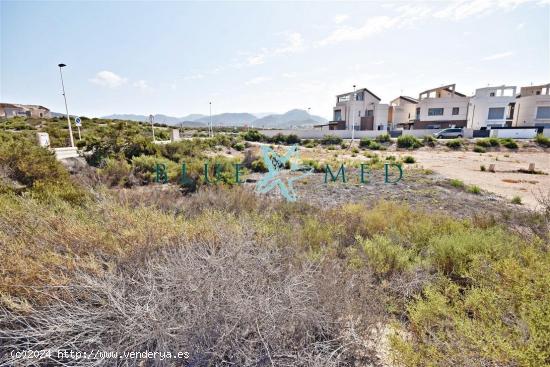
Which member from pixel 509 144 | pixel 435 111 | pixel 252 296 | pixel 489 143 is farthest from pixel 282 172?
pixel 435 111

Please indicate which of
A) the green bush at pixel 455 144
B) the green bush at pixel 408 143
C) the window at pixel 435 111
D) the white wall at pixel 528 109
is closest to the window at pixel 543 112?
the white wall at pixel 528 109

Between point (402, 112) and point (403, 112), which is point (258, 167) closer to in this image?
point (402, 112)

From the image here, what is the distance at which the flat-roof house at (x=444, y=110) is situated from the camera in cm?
5003

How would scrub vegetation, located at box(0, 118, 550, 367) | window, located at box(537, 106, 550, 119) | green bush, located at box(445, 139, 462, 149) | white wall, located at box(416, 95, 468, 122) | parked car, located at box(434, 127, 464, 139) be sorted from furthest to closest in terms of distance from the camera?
1. white wall, located at box(416, 95, 468, 122)
2. window, located at box(537, 106, 550, 119)
3. parked car, located at box(434, 127, 464, 139)
4. green bush, located at box(445, 139, 462, 149)
5. scrub vegetation, located at box(0, 118, 550, 367)

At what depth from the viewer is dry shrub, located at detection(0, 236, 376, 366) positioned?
215cm

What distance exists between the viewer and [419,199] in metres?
9.09

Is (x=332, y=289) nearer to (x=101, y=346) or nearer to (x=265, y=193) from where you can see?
(x=101, y=346)

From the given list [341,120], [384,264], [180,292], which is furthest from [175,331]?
[341,120]

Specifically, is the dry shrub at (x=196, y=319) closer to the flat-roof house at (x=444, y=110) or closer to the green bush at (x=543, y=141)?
the green bush at (x=543, y=141)

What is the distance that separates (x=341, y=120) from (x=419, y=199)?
5086 cm

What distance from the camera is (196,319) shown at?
227cm

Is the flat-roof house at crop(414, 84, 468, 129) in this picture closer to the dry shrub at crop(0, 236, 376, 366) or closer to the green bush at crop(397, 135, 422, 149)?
the green bush at crop(397, 135, 422, 149)

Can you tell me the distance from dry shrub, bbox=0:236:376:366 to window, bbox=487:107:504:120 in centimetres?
5969

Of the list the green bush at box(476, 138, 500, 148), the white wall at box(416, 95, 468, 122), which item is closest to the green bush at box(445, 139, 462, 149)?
the green bush at box(476, 138, 500, 148)
